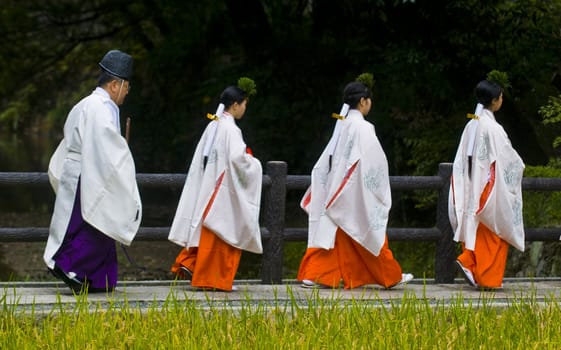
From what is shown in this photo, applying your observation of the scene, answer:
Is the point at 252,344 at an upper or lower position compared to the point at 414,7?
A: lower

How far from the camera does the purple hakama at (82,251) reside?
7398 millimetres

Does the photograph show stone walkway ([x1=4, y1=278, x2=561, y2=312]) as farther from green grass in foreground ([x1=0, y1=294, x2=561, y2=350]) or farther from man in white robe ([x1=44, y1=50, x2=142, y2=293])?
green grass in foreground ([x1=0, y1=294, x2=561, y2=350])

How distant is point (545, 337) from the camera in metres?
5.95

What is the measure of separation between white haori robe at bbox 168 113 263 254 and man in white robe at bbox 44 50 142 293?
935 millimetres

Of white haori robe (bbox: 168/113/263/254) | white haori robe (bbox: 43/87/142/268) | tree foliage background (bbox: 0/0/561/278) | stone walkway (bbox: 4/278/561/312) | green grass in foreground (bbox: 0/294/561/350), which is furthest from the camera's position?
tree foliage background (bbox: 0/0/561/278)

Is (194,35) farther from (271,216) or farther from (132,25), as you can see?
(271,216)

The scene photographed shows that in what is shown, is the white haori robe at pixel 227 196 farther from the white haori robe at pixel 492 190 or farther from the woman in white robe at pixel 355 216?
the white haori robe at pixel 492 190

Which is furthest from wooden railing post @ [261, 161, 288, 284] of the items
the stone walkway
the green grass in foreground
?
the green grass in foreground

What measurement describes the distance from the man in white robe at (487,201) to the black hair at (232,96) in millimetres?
1838

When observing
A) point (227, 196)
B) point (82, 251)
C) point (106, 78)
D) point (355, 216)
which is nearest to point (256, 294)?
point (227, 196)

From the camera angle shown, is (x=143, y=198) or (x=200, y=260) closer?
(x=200, y=260)

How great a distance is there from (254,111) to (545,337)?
11596 millimetres

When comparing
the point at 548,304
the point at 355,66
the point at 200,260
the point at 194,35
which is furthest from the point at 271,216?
the point at 194,35

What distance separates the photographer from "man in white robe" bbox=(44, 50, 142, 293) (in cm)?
738
